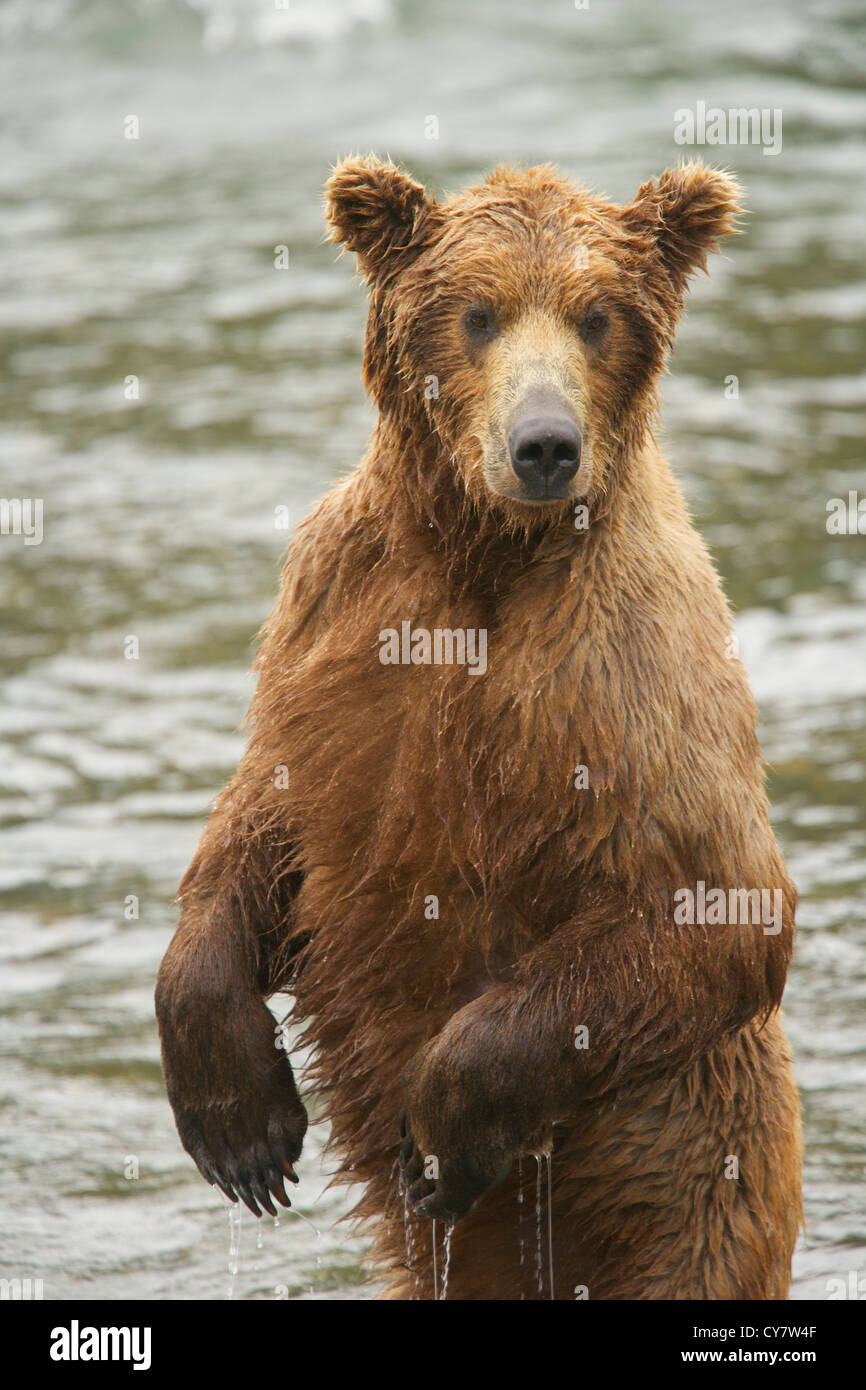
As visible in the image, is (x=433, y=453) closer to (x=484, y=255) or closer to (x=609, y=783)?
(x=484, y=255)

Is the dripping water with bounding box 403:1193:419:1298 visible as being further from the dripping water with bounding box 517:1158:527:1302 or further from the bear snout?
the bear snout

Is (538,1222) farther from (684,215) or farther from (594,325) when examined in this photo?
(684,215)

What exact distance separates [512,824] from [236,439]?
844 cm

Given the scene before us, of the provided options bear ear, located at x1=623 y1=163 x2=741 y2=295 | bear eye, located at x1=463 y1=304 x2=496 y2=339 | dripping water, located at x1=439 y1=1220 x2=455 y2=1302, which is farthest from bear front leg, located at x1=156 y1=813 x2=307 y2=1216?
bear ear, located at x1=623 y1=163 x2=741 y2=295

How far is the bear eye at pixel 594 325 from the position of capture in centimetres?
461

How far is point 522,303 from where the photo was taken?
15.1 ft

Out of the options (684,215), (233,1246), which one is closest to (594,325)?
(684,215)

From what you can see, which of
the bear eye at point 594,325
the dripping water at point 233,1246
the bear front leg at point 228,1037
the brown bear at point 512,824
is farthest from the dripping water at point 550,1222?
the bear eye at point 594,325

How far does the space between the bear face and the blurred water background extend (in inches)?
81.5

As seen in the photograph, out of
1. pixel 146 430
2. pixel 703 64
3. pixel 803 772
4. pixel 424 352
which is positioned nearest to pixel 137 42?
pixel 703 64

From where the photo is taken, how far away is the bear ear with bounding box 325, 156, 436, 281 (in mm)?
4754

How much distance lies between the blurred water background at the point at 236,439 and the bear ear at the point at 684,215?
2269 mm

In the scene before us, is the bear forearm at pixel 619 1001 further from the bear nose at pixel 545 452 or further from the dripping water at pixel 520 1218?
the bear nose at pixel 545 452

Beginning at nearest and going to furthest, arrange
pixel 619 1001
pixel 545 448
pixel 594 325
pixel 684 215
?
pixel 545 448
pixel 619 1001
pixel 594 325
pixel 684 215
